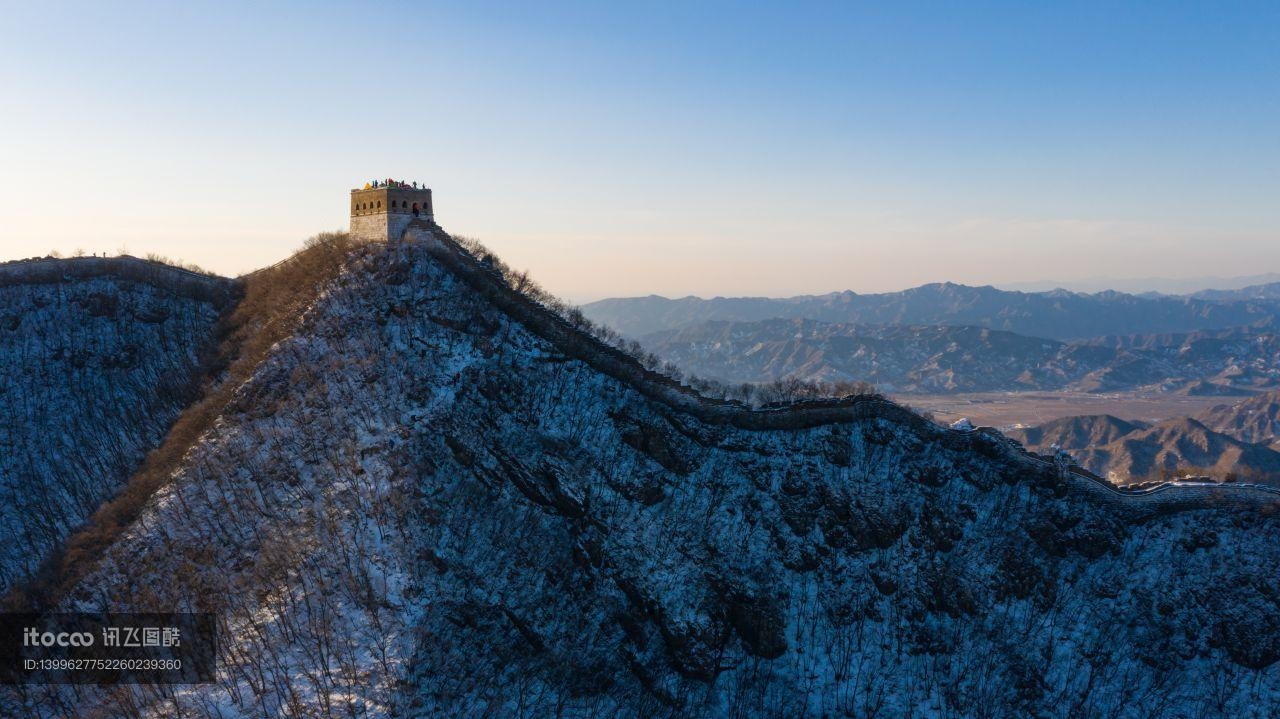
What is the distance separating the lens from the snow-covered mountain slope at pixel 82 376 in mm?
69812

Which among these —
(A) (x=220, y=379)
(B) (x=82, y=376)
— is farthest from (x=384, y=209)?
(B) (x=82, y=376)

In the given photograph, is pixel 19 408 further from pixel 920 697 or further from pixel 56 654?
pixel 920 697

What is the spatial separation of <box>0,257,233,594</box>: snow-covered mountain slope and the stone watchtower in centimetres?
2424

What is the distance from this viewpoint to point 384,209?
300 feet

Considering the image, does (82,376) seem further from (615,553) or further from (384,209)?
(615,553)

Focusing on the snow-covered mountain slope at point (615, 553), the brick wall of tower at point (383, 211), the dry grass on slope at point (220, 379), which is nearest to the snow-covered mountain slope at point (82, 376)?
the dry grass on slope at point (220, 379)

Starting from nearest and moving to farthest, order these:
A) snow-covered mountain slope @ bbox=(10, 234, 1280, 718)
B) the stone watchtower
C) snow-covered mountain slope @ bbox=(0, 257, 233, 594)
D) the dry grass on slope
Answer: snow-covered mountain slope @ bbox=(10, 234, 1280, 718)
the dry grass on slope
snow-covered mountain slope @ bbox=(0, 257, 233, 594)
the stone watchtower

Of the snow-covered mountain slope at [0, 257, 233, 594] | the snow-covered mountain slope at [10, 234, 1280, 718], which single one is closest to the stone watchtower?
the snow-covered mountain slope at [10, 234, 1280, 718]

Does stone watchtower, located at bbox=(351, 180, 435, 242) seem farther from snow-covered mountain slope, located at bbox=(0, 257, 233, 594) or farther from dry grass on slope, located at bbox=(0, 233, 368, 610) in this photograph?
snow-covered mountain slope, located at bbox=(0, 257, 233, 594)

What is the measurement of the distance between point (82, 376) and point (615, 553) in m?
70.7

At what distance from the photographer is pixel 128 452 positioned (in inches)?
2958

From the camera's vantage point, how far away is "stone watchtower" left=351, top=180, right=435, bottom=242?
9138cm

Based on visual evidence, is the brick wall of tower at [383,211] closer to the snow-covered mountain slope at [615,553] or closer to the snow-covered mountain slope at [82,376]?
the snow-covered mountain slope at [615,553]

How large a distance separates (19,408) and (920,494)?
10842 cm
